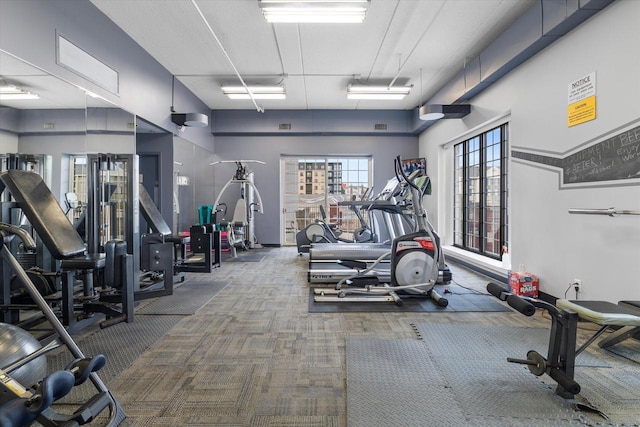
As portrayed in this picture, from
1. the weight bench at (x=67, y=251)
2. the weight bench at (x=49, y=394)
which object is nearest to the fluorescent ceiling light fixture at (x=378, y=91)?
the weight bench at (x=67, y=251)

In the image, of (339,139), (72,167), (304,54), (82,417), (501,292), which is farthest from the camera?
(339,139)

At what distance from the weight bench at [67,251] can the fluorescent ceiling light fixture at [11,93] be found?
642 millimetres

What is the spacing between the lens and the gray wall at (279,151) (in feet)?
27.9

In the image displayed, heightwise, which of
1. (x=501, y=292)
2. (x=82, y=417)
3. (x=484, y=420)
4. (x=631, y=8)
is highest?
(x=631, y=8)

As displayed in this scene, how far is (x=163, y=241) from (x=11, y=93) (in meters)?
2.06

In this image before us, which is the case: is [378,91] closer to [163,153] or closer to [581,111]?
[581,111]

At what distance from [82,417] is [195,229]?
155 inches

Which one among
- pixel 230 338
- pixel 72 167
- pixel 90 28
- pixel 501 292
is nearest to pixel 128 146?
pixel 72 167

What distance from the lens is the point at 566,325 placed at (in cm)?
196

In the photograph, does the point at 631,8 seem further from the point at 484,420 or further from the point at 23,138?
the point at 23,138

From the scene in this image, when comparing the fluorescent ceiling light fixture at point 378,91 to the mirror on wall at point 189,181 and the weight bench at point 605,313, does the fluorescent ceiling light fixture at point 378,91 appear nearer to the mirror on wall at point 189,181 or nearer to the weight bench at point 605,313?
the mirror on wall at point 189,181

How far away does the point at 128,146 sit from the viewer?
480cm

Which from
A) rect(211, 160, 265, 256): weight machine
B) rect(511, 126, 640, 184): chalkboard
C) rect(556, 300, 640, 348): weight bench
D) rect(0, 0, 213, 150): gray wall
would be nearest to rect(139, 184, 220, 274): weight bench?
rect(0, 0, 213, 150): gray wall

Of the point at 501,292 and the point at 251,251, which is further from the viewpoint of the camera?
the point at 251,251
